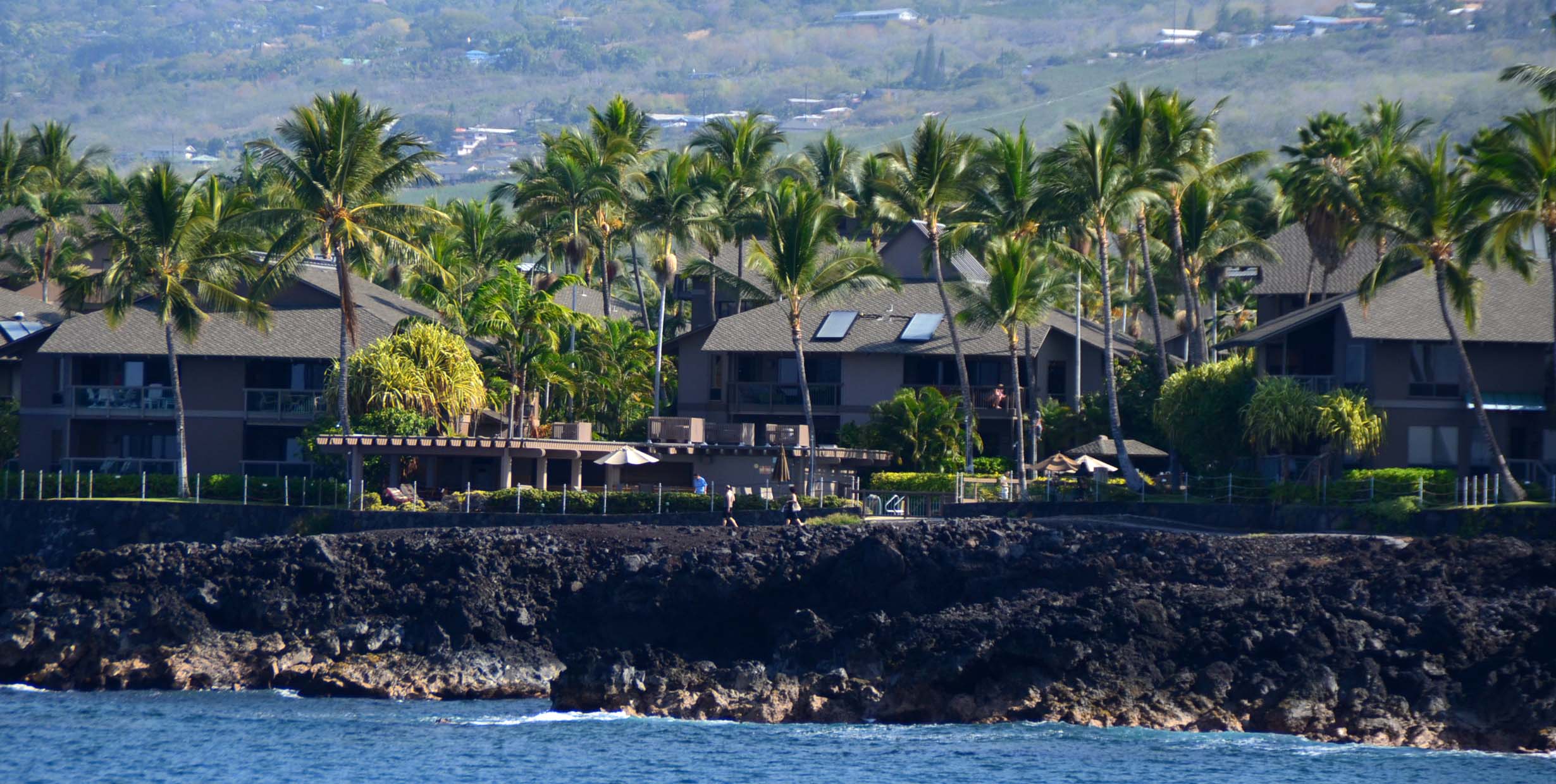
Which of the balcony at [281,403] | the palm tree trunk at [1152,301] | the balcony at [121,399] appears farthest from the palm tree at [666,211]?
the balcony at [121,399]

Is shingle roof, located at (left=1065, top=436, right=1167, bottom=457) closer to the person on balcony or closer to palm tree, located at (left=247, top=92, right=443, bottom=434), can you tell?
the person on balcony

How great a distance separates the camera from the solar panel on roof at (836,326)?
6569 cm

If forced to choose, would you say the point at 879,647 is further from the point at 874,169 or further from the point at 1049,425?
the point at 874,169

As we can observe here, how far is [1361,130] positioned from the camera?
72.7 meters

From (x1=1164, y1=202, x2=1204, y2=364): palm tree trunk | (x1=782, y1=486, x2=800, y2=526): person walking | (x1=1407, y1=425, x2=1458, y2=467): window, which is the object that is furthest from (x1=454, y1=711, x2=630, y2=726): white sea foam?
(x1=1164, y1=202, x2=1204, y2=364): palm tree trunk

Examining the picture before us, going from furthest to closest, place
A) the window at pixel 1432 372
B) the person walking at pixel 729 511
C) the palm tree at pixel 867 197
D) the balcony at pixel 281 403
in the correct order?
1. the palm tree at pixel 867 197
2. the balcony at pixel 281 403
3. the window at pixel 1432 372
4. the person walking at pixel 729 511

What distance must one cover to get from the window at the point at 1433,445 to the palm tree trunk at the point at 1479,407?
1400 millimetres

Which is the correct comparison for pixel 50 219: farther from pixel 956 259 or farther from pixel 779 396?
pixel 956 259

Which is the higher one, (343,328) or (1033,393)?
(343,328)

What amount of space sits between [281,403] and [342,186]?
956 cm

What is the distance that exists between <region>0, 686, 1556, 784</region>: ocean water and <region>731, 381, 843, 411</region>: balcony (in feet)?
79.1

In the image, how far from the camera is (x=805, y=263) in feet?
187

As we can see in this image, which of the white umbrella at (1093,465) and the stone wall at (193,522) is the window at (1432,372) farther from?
the stone wall at (193,522)

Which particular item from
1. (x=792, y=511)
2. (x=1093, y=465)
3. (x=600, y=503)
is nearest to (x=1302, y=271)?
(x=1093, y=465)
